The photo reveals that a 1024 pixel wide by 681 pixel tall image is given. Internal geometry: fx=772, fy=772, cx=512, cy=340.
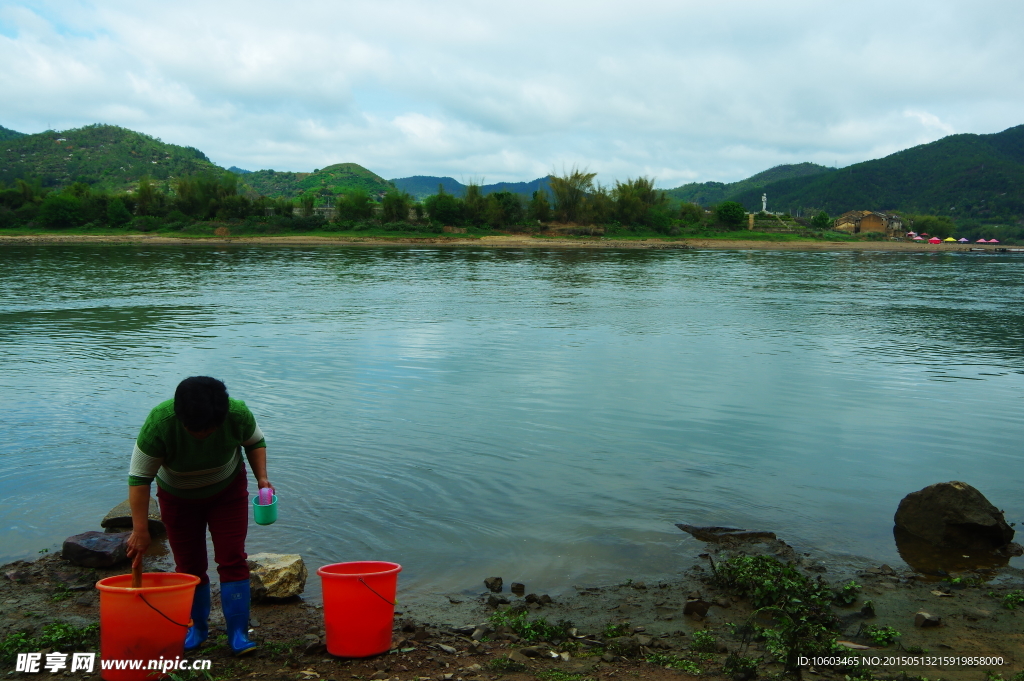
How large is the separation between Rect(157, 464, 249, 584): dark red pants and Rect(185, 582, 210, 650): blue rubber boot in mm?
191

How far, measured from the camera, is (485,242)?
72750mm

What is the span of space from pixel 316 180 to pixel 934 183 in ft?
410

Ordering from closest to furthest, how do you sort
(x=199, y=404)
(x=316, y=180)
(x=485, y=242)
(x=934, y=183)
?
(x=199, y=404) → (x=485, y=242) → (x=934, y=183) → (x=316, y=180)

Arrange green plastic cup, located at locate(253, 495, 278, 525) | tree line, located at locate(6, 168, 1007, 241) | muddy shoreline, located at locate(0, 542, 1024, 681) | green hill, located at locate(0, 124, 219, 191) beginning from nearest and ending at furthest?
muddy shoreline, located at locate(0, 542, 1024, 681) → green plastic cup, located at locate(253, 495, 278, 525) → tree line, located at locate(6, 168, 1007, 241) → green hill, located at locate(0, 124, 219, 191)

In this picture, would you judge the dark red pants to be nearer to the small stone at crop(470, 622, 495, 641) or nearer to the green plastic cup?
the green plastic cup

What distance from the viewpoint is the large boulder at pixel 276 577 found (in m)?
5.04

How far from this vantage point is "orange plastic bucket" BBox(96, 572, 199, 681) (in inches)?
150

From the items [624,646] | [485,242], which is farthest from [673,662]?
[485,242]

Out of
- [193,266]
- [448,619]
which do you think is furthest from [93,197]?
[448,619]

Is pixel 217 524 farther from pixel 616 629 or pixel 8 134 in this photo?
pixel 8 134

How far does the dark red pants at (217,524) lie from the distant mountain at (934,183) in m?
138

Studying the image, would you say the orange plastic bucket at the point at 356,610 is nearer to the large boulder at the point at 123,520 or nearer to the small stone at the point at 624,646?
the small stone at the point at 624,646

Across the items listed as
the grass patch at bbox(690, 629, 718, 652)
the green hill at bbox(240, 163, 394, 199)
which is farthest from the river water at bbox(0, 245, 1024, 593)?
the green hill at bbox(240, 163, 394, 199)

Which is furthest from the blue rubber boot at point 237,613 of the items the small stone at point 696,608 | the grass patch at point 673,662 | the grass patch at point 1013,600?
the grass patch at point 1013,600
